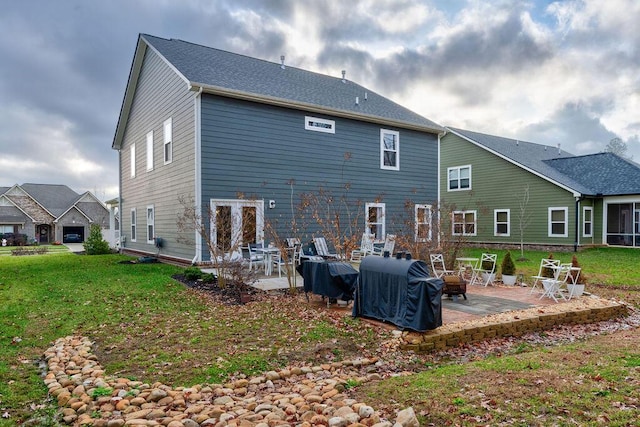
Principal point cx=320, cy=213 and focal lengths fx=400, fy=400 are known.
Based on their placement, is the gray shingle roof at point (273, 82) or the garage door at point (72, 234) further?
the garage door at point (72, 234)

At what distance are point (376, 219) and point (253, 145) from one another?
550 centimetres

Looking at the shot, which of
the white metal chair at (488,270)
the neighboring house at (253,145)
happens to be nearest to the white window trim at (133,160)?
the neighboring house at (253,145)

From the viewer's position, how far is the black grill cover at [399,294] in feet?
18.0

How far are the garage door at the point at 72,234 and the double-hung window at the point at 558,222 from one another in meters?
40.4

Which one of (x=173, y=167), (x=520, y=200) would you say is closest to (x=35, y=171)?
(x=173, y=167)

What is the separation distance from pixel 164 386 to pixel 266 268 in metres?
7.25

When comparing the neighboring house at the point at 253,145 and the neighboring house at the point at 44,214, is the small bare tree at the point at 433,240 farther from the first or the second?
the neighboring house at the point at 44,214

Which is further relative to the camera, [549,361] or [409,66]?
[409,66]

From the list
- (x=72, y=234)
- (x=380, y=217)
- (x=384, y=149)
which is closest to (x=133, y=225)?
(x=380, y=217)

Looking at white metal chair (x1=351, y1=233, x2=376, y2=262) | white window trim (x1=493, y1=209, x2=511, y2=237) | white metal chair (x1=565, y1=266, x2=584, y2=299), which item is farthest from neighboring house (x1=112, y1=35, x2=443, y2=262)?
white window trim (x1=493, y1=209, x2=511, y2=237)

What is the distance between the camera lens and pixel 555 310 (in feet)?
22.9

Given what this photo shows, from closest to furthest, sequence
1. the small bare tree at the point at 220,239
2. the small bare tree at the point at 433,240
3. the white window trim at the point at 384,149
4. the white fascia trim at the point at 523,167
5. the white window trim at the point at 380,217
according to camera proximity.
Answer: the small bare tree at the point at 220,239, the small bare tree at the point at 433,240, the white window trim at the point at 380,217, the white window trim at the point at 384,149, the white fascia trim at the point at 523,167

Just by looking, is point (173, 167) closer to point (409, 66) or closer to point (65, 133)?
point (409, 66)

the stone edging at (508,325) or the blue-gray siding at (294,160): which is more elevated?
the blue-gray siding at (294,160)
